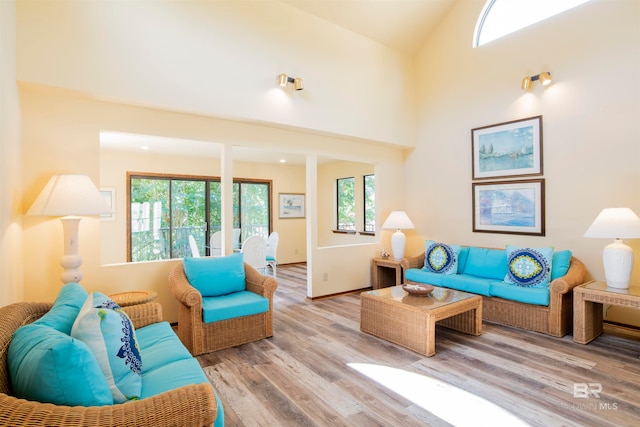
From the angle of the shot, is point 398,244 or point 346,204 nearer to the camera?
point 398,244

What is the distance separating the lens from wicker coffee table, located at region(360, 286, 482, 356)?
2953 mm

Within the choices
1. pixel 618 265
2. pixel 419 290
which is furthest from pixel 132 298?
pixel 618 265

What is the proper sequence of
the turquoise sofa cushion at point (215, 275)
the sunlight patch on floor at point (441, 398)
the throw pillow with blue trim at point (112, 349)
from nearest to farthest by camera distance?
1. the throw pillow with blue trim at point (112, 349)
2. the sunlight patch on floor at point (441, 398)
3. the turquoise sofa cushion at point (215, 275)

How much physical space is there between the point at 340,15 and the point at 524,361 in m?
4.56

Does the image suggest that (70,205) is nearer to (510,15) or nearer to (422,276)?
(422,276)

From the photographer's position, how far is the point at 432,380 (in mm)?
2510

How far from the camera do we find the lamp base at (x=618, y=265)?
3.13 meters

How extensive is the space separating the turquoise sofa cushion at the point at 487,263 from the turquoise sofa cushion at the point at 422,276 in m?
0.42

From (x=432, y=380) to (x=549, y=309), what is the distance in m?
1.77

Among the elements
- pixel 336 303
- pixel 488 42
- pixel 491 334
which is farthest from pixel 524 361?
pixel 488 42

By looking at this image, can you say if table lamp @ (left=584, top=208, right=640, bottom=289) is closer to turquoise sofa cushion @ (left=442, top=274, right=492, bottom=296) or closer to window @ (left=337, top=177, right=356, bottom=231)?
turquoise sofa cushion @ (left=442, top=274, right=492, bottom=296)

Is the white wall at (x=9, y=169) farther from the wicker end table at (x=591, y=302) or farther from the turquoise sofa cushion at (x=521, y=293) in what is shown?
the wicker end table at (x=591, y=302)

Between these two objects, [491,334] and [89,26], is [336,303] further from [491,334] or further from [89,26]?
[89,26]

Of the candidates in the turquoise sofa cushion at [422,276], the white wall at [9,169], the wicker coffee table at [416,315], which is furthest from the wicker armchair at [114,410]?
the turquoise sofa cushion at [422,276]
